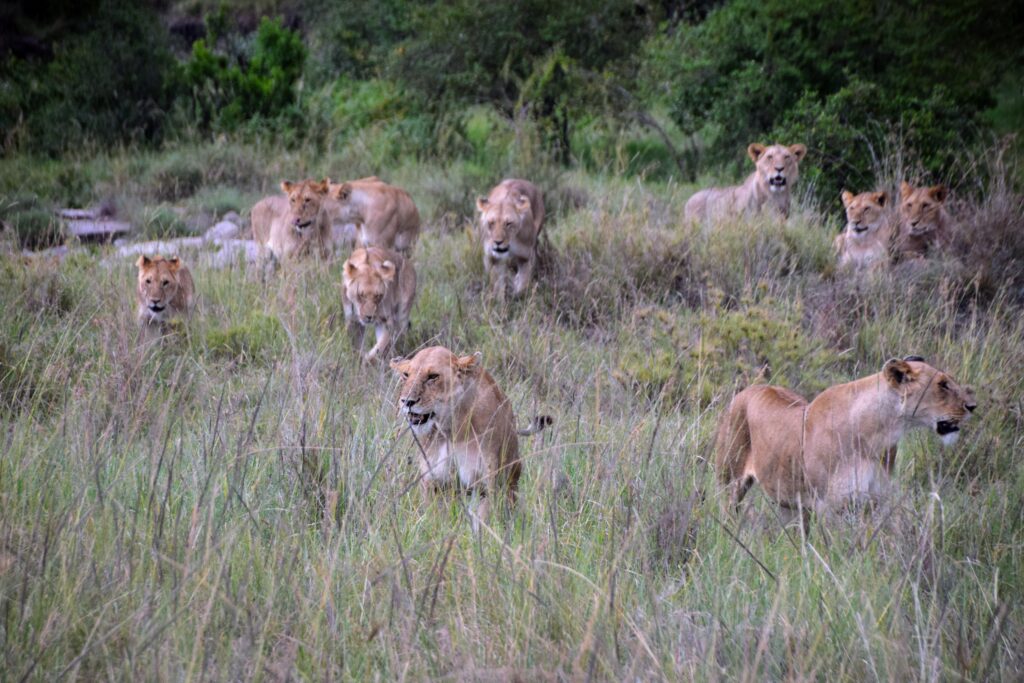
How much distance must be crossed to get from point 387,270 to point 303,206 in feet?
8.53

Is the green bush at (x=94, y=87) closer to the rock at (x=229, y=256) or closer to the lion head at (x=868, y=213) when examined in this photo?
the rock at (x=229, y=256)

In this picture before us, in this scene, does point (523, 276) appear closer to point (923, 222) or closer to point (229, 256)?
point (229, 256)

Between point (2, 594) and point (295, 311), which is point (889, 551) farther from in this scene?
point (295, 311)

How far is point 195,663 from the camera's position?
289cm

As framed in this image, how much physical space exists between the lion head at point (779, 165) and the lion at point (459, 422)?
6.85 meters

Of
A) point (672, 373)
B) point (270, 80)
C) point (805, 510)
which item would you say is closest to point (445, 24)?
point (270, 80)

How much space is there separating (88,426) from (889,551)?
2965mm

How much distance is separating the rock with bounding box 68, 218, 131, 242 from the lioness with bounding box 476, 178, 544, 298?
14.1 ft

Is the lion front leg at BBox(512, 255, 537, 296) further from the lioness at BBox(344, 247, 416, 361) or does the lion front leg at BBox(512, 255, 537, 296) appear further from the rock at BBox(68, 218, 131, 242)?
the rock at BBox(68, 218, 131, 242)

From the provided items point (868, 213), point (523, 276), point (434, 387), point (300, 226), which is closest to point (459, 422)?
point (434, 387)

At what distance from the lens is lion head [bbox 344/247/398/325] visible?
796cm

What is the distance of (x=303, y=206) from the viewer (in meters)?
10.5

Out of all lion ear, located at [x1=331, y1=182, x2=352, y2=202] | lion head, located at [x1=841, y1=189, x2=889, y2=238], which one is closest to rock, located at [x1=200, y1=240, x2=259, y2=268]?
lion ear, located at [x1=331, y1=182, x2=352, y2=202]

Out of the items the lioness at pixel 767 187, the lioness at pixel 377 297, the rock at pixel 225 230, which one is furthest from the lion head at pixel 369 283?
the rock at pixel 225 230
